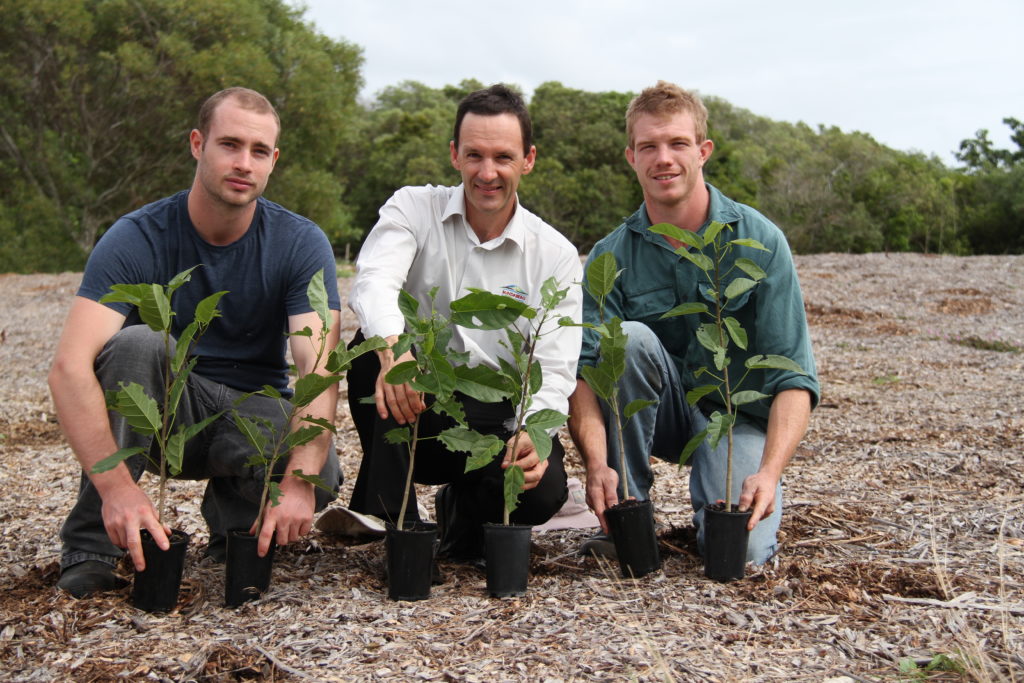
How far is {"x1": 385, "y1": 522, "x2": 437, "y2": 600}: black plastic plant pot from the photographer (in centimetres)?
211

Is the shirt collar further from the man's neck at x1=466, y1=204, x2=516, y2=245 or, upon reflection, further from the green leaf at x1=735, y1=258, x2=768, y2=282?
the green leaf at x1=735, y1=258, x2=768, y2=282

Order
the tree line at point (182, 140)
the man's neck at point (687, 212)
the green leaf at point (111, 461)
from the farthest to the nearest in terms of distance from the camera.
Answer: the tree line at point (182, 140)
the man's neck at point (687, 212)
the green leaf at point (111, 461)

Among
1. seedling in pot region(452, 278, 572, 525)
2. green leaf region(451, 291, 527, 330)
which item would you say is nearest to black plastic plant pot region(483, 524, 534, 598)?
seedling in pot region(452, 278, 572, 525)

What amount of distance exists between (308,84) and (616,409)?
1823 cm

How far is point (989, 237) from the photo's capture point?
21062 mm

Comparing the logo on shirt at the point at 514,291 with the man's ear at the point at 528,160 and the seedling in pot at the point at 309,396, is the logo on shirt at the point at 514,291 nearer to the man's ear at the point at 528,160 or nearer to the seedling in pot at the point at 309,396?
the man's ear at the point at 528,160

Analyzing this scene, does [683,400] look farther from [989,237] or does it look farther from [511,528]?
[989,237]

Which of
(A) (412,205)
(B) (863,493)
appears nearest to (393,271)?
(A) (412,205)

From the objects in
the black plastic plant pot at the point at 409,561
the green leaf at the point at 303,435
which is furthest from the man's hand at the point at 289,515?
the black plastic plant pot at the point at 409,561

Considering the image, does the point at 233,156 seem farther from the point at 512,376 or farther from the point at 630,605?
the point at 630,605

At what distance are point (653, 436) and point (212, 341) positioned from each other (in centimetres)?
138

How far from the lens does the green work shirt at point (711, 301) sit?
256 cm

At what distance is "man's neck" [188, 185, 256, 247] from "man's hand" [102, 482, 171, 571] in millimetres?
775

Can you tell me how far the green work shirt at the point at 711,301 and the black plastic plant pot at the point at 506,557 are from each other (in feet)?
2.12
